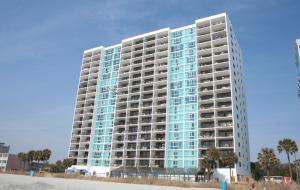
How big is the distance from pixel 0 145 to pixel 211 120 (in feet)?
536

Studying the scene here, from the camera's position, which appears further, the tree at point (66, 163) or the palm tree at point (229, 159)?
the tree at point (66, 163)

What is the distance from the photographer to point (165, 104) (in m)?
106

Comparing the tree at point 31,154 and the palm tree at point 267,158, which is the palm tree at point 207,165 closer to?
the palm tree at point 267,158

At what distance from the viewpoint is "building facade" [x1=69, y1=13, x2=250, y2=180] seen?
94250mm

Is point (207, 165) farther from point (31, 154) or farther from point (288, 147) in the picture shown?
point (31, 154)

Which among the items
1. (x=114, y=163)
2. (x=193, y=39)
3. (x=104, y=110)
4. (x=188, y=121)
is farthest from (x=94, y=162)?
(x=193, y=39)

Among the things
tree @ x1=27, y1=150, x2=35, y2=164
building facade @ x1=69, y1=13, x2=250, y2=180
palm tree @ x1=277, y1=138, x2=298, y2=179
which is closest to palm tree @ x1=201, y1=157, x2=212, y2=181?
building facade @ x1=69, y1=13, x2=250, y2=180

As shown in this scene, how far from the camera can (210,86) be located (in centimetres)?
9969

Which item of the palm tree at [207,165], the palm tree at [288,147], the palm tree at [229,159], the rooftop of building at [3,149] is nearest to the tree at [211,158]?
the palm tree at [207,165]

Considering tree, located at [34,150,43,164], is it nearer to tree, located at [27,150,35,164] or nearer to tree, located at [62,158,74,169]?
tree, located at [27,150,35,164]

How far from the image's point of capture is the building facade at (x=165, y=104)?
94.2m

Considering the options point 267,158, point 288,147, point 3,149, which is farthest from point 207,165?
point 3,149

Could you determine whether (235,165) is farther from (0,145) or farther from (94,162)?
(0,145)

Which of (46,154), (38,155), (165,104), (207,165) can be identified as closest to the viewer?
(207,165)
